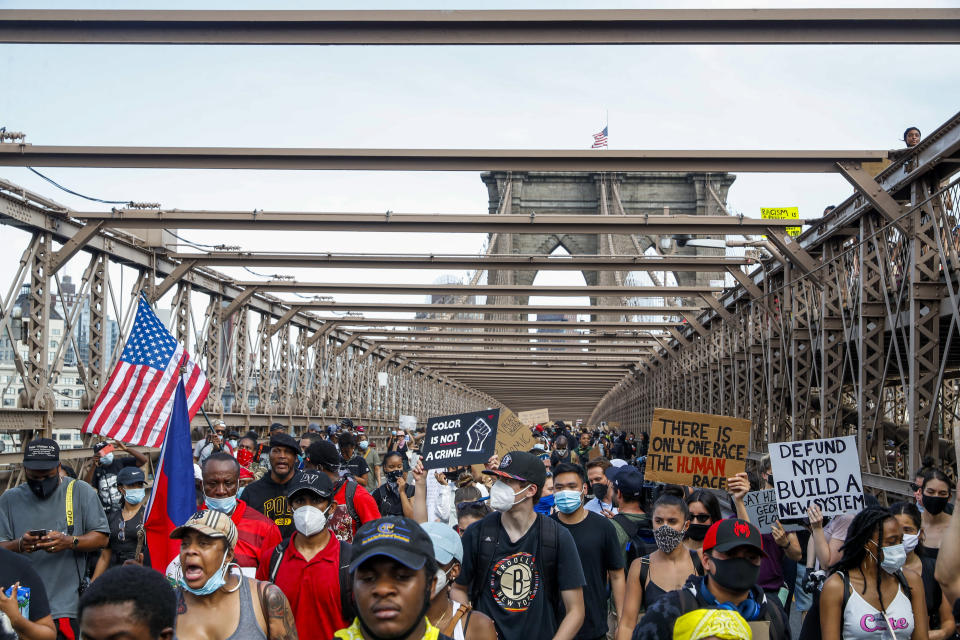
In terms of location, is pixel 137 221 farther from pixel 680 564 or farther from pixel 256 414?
pixel 680 564

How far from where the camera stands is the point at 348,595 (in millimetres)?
4941

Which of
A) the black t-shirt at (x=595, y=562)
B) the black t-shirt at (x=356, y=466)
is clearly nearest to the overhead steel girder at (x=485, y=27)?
the black t-shirt at (x=356, y=466)

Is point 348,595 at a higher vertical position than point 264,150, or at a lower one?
lower

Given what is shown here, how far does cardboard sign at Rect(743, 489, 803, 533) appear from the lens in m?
7.39

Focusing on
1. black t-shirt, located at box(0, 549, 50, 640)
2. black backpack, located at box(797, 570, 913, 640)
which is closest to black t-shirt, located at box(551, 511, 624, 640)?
black backpack, located at box(797, 570, 913, 640)

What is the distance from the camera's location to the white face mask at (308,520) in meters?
5.23

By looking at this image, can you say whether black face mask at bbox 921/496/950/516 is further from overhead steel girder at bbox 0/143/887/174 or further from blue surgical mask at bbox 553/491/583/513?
overhead steel girder at bbox 0/143/887/174

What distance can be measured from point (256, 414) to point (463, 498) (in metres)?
15.1

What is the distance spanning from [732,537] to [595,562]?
5.11 feet

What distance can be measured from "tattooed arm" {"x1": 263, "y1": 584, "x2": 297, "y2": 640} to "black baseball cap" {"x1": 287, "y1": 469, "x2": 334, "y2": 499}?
3.44ft

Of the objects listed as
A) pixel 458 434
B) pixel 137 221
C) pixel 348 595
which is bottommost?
pixel 348 595

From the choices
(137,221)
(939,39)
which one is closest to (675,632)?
(939,39)

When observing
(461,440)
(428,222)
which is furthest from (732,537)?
(428,222)

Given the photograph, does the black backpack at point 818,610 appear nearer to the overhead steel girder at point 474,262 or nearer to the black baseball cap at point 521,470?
the black baseball cap at point 521,470
